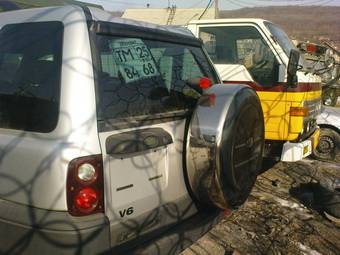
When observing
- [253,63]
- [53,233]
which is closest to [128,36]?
[53,233]

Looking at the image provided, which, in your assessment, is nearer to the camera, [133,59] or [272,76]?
[133,59]

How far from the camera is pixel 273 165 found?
6.68 metres

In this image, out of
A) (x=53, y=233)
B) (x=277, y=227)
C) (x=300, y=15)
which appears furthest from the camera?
(x=300, y=15)

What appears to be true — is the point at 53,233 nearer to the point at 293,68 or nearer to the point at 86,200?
the point at 86,200

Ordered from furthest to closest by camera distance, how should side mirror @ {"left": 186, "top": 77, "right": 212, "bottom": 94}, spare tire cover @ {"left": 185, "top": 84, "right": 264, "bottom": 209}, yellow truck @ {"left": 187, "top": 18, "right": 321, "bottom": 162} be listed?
yellow truck @ {"left": 187, "top": 18, "right": 321, "bottom": 162} < side mirror @ {"left": 186, "top": 77, "right": 212, "bottom": 94} < spare tire cover @ {"left": 185, "top": 84, "right": 264, "bottom": 209}

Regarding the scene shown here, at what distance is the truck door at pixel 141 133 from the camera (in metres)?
2.26

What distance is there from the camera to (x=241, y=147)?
2.91m

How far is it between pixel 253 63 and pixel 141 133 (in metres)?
3.79

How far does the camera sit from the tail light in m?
2.08

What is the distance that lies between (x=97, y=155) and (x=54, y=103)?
36 centimetres

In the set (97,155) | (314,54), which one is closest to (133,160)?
(97,155)

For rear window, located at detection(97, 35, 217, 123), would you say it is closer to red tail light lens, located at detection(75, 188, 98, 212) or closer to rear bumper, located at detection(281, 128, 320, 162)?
red tail light lens, located at detection(75, 188, 98, 212)

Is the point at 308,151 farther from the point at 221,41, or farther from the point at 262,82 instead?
the point at 221,41

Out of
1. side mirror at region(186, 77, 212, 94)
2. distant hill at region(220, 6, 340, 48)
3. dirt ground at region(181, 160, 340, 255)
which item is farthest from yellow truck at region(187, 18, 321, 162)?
distant hill at region(220, 6, 340, 48)
